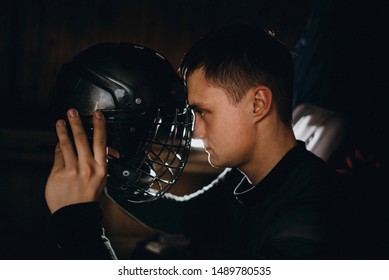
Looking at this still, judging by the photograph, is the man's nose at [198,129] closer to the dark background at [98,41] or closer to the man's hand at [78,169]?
the man's hand at [78,169]

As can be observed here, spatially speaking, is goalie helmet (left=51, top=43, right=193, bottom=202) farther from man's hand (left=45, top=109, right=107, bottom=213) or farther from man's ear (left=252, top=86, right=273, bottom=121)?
man's ear (left=252, top=86, right=273, bottom=121)

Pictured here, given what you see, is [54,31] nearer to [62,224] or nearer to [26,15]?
[26,15]

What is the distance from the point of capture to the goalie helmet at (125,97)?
125 centimetres

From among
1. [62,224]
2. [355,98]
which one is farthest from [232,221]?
[355,98]

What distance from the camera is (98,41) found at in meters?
3.21

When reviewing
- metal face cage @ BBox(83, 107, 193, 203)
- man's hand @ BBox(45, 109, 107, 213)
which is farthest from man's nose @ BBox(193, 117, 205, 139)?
man's hand @ BBox(45, 109, 107, 213)

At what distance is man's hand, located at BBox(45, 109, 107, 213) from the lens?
118cm

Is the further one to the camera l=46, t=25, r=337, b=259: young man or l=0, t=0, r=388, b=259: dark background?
l=0, t=0, r=388, b=259: dark background

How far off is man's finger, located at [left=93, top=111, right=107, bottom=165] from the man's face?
41cm

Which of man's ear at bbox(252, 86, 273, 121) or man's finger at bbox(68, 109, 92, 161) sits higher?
man's ear at bbox(252, 86, 273, 121)

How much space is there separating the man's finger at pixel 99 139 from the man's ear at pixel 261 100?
600mm

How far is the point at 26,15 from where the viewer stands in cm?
306

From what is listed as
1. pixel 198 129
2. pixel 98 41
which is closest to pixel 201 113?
pixel 198 129

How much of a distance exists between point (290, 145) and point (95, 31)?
2.15 m
